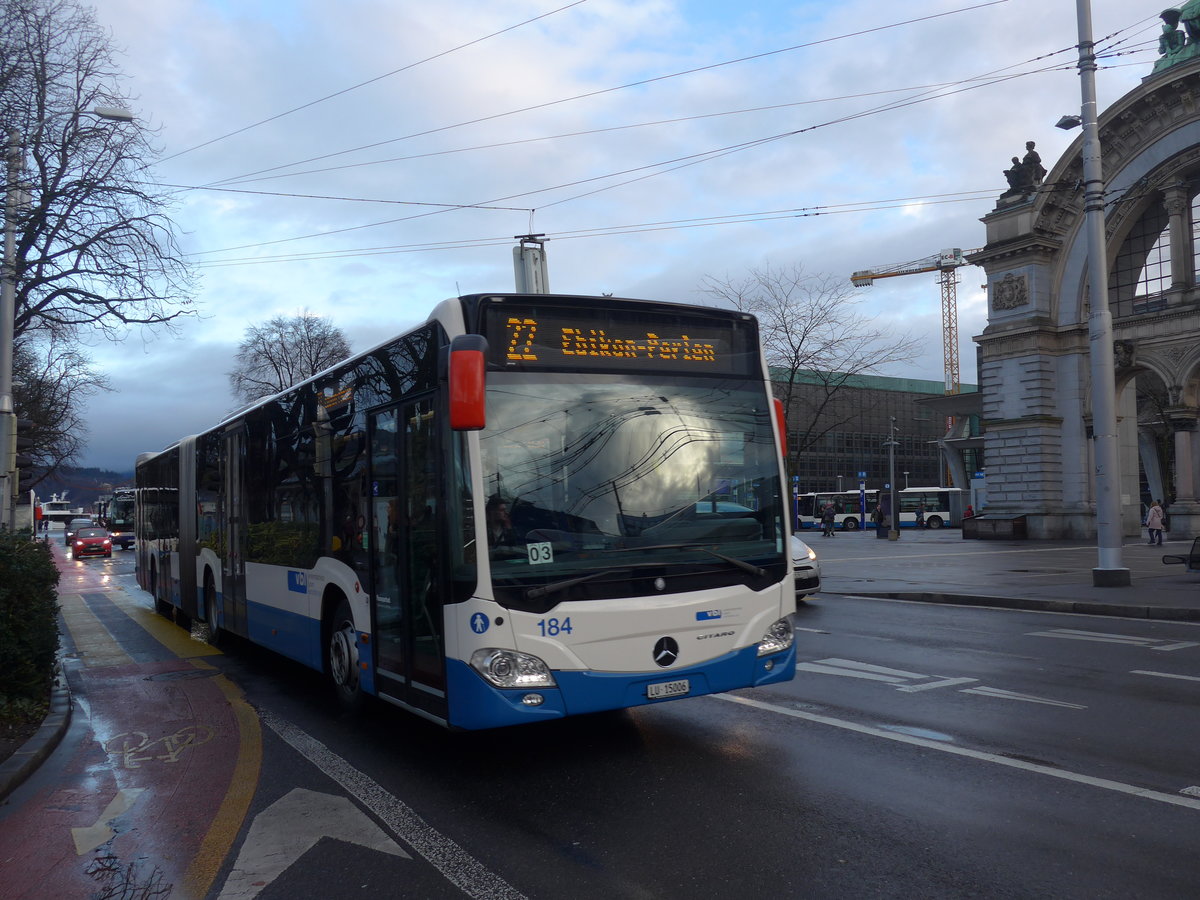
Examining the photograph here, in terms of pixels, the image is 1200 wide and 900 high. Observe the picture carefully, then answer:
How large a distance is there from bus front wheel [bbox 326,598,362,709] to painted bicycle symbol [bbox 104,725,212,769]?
3.34 ft

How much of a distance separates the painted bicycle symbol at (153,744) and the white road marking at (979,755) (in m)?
4.04

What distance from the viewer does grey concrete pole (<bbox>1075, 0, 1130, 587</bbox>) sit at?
17.1 m

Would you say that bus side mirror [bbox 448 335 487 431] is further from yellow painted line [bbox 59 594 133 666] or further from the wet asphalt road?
yellow painted line [bbox 59 594 133 666]

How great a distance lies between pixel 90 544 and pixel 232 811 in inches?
1988

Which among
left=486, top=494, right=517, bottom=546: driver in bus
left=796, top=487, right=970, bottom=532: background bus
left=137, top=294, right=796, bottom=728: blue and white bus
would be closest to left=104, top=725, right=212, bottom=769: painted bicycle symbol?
left=137, top=294, right=796, bottom=728: blue and white bus

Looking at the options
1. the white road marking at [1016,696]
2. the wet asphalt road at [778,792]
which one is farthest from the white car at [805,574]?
the white road marking at [1016,696]

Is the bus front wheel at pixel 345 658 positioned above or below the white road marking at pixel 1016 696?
above

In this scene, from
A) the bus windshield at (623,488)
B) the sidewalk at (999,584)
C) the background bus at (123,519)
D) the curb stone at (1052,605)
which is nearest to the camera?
the bus windshield at (623,488)

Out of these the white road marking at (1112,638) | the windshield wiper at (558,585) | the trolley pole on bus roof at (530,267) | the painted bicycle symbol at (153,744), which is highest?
the trolley pole on bus roof at (530,267)

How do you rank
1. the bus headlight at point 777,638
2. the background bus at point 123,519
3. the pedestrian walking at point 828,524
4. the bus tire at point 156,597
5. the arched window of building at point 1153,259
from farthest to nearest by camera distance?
1. the background bus at point 123,519
2. the pedestrian walking at point 828,524
3. the arched window of building at point 1153,259
4. the bus tire at point 156,597
5. the bus headlight at point 777,638

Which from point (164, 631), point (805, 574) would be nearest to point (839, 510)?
point (805, 574)

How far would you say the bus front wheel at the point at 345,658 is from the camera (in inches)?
308

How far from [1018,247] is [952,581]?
2585cm

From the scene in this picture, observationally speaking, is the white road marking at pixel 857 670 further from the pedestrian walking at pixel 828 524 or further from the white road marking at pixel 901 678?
the pedestrian walking at pixel 828 524
